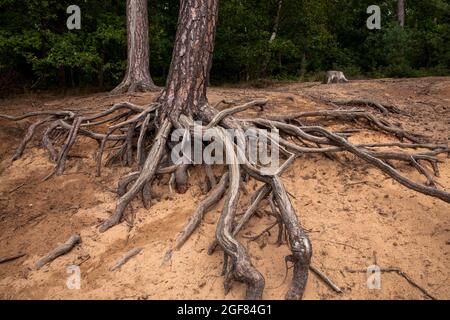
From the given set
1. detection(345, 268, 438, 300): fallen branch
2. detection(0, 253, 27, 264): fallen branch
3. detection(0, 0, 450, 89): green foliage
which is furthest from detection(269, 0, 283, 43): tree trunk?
detection(0, 253, 27, 264): fallen branch

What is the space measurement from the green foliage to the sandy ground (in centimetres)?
579

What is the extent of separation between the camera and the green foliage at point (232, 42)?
972 cm

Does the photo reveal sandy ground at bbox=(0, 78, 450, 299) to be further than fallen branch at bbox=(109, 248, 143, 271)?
No

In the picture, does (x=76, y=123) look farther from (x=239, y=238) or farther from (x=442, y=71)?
(x=442, y=71)

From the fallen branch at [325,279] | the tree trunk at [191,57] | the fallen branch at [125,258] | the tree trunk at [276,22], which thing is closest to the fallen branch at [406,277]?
the fallen branch at [325,279]

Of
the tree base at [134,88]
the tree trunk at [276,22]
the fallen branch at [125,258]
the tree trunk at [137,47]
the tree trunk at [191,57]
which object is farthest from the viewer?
the tree trunk at [276,22]

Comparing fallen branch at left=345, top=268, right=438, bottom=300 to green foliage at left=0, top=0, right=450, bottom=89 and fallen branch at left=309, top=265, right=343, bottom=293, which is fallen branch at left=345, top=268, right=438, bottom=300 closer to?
fallen branch at left=309, top=265, right=343, bottom=293

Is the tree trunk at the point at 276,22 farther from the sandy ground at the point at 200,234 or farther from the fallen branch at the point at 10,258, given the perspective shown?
the fallen branch at the point at 10,258

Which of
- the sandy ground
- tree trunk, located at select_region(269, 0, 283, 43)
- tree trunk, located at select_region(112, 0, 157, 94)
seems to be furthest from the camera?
tree trunk, located at select_region(269, 0, 283, 43)

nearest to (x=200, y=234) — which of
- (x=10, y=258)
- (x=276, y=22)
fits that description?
(x=10, y=258)

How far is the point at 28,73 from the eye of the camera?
40.5 ft

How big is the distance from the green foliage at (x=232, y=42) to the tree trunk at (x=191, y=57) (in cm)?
569

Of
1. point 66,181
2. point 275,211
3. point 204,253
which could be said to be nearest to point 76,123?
point 66,181

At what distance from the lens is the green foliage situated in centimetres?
972
